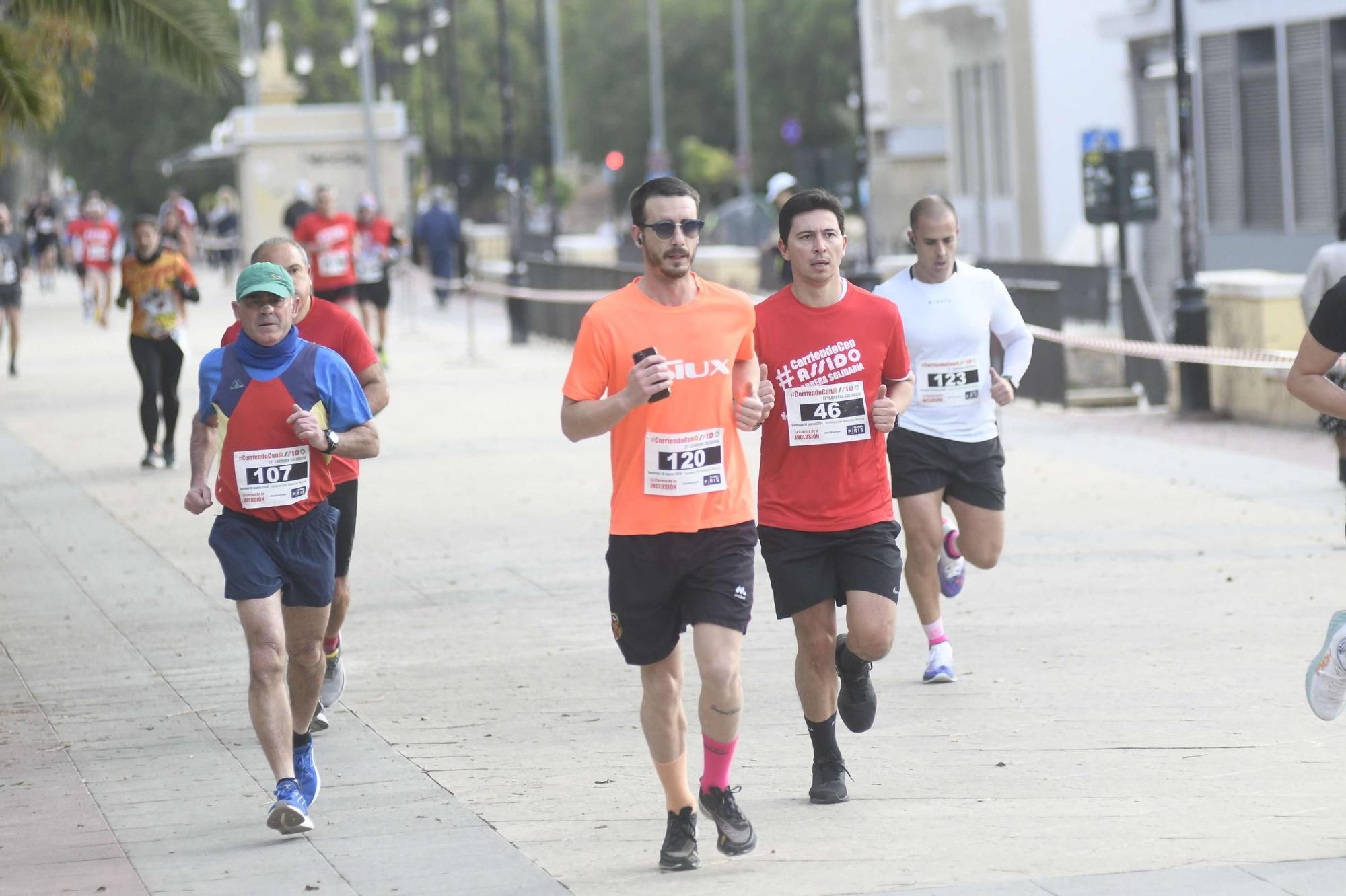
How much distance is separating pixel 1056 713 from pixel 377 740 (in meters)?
2.43

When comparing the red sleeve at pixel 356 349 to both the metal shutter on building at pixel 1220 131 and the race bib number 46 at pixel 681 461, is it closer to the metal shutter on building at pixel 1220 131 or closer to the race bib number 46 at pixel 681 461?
the race bib number 46 at pixel 681 461

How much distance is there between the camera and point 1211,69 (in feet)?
103

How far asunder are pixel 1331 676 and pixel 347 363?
11.2 feet

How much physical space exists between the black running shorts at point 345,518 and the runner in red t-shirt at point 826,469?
188cm

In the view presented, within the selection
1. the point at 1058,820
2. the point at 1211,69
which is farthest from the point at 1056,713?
the point at 1211,69

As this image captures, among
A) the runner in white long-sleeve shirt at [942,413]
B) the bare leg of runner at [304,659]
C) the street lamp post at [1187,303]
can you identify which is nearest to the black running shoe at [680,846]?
the bare leg of runner at [304,659]

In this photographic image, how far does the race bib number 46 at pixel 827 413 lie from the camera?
21.7ft

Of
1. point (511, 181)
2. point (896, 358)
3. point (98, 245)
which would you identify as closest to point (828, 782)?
point (896, 358)

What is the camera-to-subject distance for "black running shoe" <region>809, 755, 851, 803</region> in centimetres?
658

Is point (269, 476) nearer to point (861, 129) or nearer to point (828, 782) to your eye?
point (828, 782)

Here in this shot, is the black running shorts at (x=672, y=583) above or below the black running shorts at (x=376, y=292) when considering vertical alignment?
below

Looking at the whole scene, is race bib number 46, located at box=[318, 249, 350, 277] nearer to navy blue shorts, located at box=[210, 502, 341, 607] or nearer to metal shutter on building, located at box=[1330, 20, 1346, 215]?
metal shutter on building, located at box=[1330, 20, 1346, 215]

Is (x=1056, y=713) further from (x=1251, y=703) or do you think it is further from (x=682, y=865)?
(x=682, y=865)

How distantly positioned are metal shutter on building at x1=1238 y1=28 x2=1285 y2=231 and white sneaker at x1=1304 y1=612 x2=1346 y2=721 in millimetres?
24300
